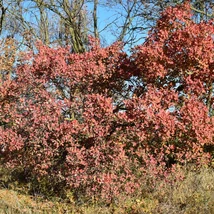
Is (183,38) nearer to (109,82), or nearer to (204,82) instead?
(204,82)

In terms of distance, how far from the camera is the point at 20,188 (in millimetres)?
6957

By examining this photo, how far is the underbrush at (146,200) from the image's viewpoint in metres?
5.53

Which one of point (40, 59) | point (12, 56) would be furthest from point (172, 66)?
point (12, 56)

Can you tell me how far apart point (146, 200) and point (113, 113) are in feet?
5.21

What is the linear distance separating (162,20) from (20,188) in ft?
14.1

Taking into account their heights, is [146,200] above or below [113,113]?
below

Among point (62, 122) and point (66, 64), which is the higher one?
point (66, 64)

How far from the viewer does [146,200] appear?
6035mm

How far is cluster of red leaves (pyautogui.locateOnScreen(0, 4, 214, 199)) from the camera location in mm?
5824

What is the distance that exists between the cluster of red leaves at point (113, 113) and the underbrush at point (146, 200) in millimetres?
217

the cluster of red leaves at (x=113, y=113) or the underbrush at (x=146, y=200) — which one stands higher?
the cluster of red leaves at (x=113, y=113)

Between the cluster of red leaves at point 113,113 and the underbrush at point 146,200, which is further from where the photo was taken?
the cluster of red leaves at point 113,113

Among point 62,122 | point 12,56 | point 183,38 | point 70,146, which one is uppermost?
point 12,56

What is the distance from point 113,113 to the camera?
6.09 metres
